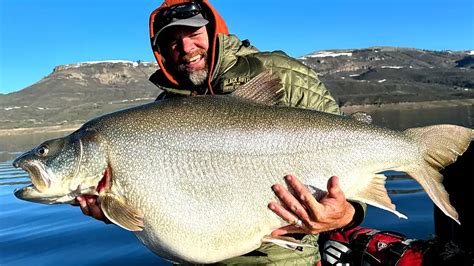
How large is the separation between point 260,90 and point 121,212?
1255 mm

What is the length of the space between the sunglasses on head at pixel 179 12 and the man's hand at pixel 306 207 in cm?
171

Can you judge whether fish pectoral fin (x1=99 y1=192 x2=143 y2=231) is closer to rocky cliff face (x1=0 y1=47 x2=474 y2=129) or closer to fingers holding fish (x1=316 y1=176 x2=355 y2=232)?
fingers holding fish (x1=316 y1=176 x2=355 y2=232)

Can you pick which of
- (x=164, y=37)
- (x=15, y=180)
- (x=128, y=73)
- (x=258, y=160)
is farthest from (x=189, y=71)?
(x=128, y=73)

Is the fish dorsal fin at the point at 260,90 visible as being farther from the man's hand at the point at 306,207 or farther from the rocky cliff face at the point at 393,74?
the rocky cliff face at the point at 393,74

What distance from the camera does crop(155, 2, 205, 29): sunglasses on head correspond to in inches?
160

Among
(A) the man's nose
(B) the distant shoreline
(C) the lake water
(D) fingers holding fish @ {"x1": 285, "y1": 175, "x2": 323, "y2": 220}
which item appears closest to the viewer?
(D) fingers holding fish @ {"x1": 285, "y1": 175, "x2": 323, "y2": 220}

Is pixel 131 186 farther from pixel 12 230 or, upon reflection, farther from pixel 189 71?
pixel 12 230

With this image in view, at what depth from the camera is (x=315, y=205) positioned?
320 centimetres

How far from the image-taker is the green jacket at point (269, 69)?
394cm

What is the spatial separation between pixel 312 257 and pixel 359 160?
110 cm

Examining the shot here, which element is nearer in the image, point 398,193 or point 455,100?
point 398,193

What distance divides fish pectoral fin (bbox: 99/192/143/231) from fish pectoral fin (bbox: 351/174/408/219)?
1.49 m

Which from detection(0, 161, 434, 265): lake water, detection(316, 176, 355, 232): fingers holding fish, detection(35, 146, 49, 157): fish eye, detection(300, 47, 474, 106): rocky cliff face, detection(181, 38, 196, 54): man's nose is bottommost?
detection(0, 161, 434, 265): lake water

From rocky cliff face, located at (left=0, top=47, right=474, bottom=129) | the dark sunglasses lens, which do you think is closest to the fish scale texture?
the dark sunglasses lens
